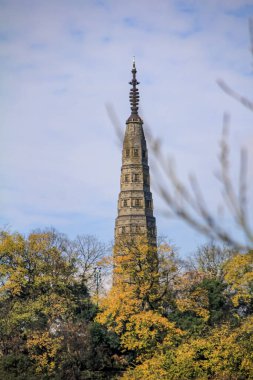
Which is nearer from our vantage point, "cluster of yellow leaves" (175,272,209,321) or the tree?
the tree

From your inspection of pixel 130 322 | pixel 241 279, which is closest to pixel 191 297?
pixel 241 279

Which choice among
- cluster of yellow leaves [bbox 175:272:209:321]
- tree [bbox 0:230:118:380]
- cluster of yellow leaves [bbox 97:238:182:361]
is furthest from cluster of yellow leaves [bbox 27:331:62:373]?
cluster of yellow leaves [bbox 175:272:209:321]

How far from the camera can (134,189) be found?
7744 centimetres

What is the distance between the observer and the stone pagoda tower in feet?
247

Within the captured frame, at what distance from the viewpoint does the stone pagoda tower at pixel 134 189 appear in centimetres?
7538

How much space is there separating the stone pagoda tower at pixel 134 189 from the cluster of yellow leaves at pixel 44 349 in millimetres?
37423

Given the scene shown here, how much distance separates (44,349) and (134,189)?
42.1m

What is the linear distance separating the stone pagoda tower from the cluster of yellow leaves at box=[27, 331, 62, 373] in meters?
37.4

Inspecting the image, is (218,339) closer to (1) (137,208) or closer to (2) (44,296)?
(2) (44,296)

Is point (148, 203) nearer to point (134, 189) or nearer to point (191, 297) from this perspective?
point (134, 189)

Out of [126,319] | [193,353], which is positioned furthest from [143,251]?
[193,353]

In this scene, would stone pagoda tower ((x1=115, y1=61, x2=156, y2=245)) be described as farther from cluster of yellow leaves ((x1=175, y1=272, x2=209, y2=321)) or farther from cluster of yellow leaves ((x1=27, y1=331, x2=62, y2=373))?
cluster of yellow leaves ((x1=27, y1=331, x2=62, y2=373))

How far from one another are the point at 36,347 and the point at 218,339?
11.8 metres

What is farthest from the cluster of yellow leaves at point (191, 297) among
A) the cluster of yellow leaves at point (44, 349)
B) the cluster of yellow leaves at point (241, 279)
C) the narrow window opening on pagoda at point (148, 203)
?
the narrow window opening on pagoda at point (148, 203)
